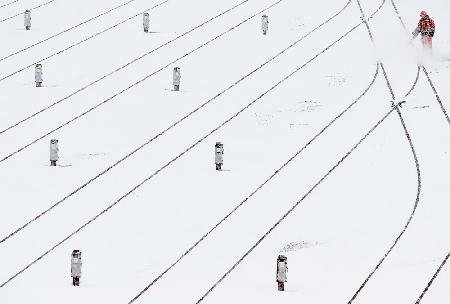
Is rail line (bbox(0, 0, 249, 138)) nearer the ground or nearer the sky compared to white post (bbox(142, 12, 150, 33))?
nearer the ground

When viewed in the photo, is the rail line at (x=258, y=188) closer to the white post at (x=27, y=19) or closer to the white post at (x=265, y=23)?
the white post at (x=265, y=23)

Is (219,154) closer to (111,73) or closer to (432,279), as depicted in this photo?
(432,279)

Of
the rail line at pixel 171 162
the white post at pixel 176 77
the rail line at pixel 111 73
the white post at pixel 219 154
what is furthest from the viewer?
the white post at pixel 176 77

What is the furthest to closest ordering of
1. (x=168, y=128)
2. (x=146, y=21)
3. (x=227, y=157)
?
1. (x=146, y=21)
2. (x=168, y=128)
3. (x=227, y=157)

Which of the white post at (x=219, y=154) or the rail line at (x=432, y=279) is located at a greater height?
the white post at (x=219, y=154)

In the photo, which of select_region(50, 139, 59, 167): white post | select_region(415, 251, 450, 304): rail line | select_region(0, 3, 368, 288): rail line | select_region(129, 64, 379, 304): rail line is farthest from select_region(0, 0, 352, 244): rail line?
select_region(415, 251, 450, 304): rail line

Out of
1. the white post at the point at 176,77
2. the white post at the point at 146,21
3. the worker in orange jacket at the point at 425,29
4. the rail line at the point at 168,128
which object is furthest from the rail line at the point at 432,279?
the white post at the point at 146,21

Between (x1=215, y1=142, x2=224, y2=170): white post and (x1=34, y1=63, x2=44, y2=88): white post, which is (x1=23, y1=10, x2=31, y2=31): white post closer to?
(x1=34, y1=63, x2=44, y2=88): white post

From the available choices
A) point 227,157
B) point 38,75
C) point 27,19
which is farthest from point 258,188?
point 27,19
